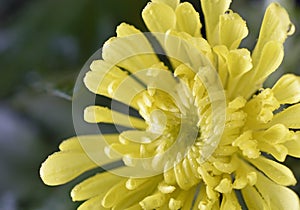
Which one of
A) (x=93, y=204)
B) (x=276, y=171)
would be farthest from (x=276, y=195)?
(x=93, y=204)

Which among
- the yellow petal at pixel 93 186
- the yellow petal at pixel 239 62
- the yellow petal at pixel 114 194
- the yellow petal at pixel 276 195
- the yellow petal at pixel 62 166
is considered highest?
the yellow petal at pixel 62 166

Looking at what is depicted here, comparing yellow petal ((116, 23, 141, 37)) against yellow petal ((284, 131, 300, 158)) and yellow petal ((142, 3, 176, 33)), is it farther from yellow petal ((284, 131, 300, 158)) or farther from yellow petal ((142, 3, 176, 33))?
yellow petal ((284, 131, 300, 158))

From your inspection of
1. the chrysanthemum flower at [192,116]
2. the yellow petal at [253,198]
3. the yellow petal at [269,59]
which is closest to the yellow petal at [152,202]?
the chrysanthemum flower at [192,116]

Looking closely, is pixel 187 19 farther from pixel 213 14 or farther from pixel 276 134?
pixel 276 134

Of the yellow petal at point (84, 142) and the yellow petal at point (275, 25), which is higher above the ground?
the yellow petal at point (84, 142)

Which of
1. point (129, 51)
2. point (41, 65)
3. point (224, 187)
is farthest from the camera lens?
point (41, 65)

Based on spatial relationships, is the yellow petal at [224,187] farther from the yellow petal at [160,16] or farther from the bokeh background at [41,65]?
the bokeh background at [41,65]

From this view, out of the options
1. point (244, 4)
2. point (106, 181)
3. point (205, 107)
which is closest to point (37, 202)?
point (106, 181)
